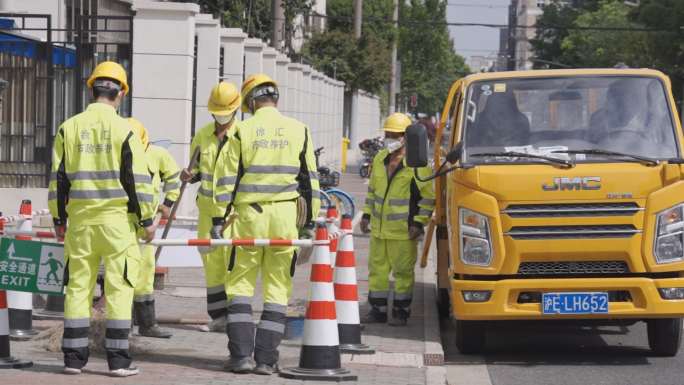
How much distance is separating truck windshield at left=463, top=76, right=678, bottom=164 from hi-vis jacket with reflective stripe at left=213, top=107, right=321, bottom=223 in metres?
1.85

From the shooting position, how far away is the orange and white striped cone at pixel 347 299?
25.8 feet

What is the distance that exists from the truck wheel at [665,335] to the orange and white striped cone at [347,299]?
231 cm

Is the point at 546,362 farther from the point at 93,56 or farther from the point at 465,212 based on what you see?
the point at 93,56

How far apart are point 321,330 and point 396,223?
2.67 metres

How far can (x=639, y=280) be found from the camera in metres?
7.91

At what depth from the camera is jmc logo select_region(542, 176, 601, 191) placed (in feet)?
26.1

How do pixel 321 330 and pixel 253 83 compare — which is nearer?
pixel 321 330

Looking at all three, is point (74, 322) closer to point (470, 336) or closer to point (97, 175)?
point (97, 175)

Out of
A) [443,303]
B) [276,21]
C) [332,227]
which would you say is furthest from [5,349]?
[276,21]

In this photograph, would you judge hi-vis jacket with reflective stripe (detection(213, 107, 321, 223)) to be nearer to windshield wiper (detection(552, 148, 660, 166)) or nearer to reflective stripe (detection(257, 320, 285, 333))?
reflective stripe (detection(257, 320, 285, 333))

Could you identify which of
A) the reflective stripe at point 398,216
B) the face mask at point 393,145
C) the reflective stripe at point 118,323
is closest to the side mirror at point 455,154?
the reflective stripe at point 398,216

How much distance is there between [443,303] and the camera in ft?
33.8

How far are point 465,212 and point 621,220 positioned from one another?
3.78ft

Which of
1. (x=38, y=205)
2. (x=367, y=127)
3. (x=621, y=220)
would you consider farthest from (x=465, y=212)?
(x=367, y=127)
